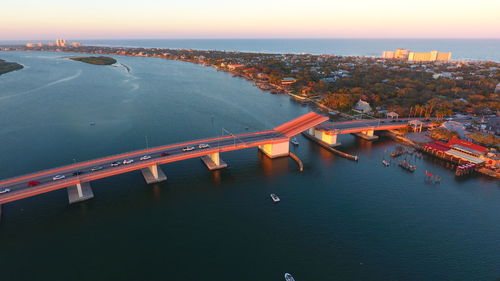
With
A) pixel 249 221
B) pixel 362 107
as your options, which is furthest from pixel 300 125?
pixel 362 107

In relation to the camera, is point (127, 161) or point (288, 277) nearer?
point (288, 277)

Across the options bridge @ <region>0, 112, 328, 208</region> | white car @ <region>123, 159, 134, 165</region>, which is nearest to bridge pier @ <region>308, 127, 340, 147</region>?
bridge @ <region>0, 112, 328, 208</region>

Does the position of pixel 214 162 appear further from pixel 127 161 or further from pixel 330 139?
pixel 330 139

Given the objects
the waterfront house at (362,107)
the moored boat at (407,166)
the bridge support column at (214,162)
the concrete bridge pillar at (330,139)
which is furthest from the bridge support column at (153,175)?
the waterfront house at (362,107)

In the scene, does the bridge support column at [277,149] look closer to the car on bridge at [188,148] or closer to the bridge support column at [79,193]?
the car on bridge at [188,148]

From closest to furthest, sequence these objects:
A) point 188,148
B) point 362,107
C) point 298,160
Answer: point 188,148 → point 298,160 → point 362,107
